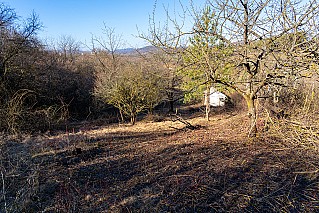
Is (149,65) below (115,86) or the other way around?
the other way around

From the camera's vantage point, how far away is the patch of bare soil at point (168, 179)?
2.81 metres

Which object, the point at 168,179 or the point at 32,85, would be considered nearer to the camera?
the point at 168,179

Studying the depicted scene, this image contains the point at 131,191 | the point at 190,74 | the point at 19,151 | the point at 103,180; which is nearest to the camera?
the point at 131,191

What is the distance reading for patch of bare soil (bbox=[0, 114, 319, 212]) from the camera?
111 inches

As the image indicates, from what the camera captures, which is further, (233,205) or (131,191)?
(131,191)

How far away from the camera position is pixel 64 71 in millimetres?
14008

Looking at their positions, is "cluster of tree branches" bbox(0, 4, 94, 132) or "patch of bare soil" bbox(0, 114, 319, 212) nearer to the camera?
"patch of bare soil" bbox(0, 114, 319, 212)

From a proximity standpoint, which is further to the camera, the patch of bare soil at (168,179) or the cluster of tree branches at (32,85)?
the cluster of tree branches at (32,85)

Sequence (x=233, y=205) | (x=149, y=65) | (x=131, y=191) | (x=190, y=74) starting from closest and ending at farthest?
(x=233, y=205) < (x=131, y=191) < (x=190, y=74) < (x=149, y=65)

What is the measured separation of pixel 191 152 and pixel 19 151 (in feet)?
15.4

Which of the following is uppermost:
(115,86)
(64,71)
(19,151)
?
(64,71)

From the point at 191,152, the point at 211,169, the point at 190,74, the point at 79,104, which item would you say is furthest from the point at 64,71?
the point at 211,169

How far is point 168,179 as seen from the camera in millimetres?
3535

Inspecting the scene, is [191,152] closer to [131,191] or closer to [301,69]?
[131,191]
